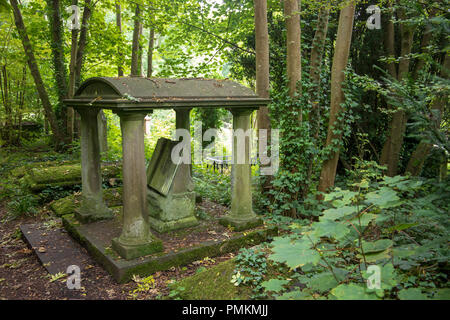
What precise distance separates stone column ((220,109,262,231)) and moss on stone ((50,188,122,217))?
9.53 feet

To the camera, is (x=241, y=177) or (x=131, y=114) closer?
(x=131, y=114)

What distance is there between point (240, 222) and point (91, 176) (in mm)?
2969

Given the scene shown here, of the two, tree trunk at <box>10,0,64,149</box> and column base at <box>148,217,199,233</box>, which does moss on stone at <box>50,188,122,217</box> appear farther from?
tree trunk at <box>10,0,64,149</box>

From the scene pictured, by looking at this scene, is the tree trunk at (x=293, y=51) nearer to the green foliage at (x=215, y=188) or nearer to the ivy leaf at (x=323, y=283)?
the green foliage at (x=215, y=188)

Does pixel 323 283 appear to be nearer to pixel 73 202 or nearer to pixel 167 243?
pixel 167 243

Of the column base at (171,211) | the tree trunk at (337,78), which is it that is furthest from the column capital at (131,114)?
the tree trunk at (337,78)

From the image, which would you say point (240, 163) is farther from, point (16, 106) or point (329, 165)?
point (16, 106)

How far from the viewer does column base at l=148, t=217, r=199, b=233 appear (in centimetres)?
556

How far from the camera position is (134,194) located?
4.59 m

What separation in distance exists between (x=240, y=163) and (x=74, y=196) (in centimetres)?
424

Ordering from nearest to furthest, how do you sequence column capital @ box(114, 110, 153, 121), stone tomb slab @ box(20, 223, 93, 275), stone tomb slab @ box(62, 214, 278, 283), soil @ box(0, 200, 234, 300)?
soil @ box(0, 200, 234, 300)
column capital @ box(114, 110, 153, 121)
stone tomb slab @ box(62, 214, 278, 283)
stone tomb slab @ box(20, 223, 93, 275)

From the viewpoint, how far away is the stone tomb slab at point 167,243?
447 cm

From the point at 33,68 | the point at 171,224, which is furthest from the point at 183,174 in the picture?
the point at 33,68

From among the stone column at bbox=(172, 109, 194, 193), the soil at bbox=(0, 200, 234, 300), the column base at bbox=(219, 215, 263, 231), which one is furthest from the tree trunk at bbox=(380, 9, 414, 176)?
the soil at bbox=(0, 200, 234, 300)
